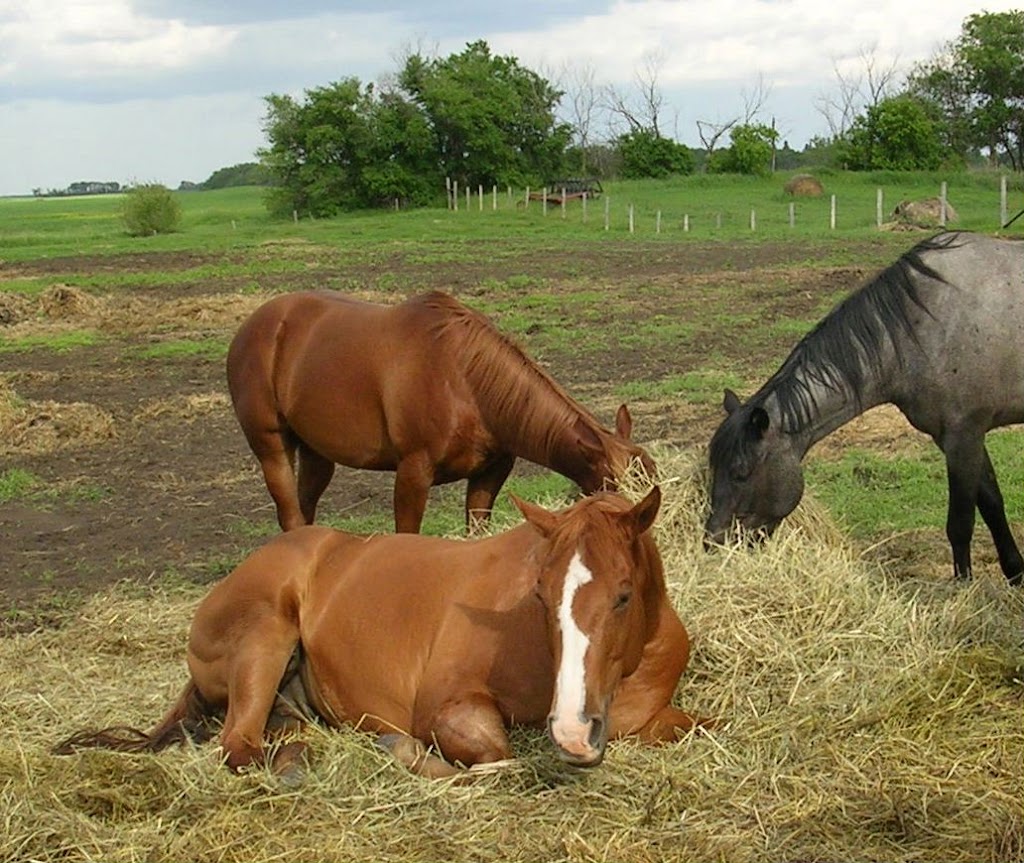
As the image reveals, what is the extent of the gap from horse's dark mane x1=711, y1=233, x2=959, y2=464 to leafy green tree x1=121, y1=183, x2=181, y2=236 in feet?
125

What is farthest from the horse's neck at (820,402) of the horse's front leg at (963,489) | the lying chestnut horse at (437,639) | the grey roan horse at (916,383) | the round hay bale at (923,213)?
the round hay bale at (923,213)

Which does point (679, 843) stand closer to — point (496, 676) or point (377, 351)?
point (496, 676)

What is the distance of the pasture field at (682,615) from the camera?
3.76 m

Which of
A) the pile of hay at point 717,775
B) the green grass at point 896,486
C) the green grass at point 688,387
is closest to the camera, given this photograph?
the pile of hay at point 717,775

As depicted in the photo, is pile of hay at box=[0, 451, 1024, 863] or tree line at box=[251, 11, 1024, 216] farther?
tree line at box=[251, 11, 1024, 216]

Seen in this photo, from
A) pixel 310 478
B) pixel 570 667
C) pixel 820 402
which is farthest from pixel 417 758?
pixel 310 478

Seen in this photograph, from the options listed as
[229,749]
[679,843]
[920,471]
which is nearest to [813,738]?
Answer: [679,843]

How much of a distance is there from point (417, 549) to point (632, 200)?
39599 mm

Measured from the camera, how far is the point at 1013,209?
31781 mm

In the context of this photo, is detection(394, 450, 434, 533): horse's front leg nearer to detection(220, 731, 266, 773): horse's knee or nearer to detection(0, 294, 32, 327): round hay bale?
detection(220, 731, 266, 773): horse's knee

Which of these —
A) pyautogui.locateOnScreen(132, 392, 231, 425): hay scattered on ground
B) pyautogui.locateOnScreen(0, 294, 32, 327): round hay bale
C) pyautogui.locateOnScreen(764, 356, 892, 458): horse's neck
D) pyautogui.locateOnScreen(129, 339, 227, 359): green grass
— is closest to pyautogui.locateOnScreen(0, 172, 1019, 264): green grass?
pyautogui.locateOnScreen(0, 294, 32, 327): round hay bale

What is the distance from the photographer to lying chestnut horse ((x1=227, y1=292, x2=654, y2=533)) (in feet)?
20.8

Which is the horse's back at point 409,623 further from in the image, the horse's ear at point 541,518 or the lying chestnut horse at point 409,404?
the lying chestnut horse at point 409,404

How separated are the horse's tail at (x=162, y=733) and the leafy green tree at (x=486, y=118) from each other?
4750 cm
